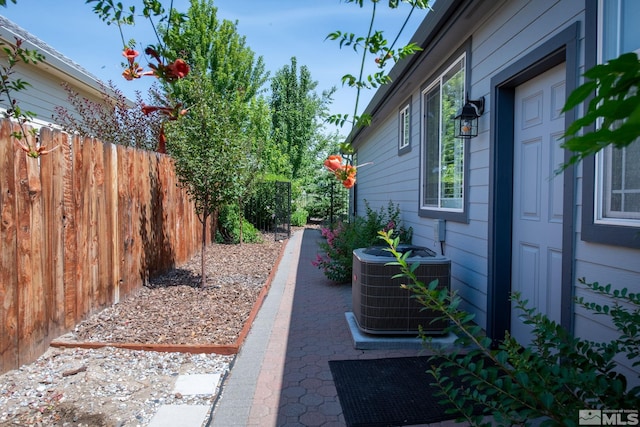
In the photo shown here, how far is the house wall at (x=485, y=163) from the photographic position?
2.37 meters

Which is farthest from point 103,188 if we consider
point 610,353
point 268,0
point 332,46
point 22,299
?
point 610,353

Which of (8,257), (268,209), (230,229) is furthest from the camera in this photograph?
(268,209)

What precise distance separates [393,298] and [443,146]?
2159 mm

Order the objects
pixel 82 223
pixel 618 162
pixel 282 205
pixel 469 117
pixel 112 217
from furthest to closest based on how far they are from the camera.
Result: pixel 282 205, pixel 112 217, pixel 82 223, pixel 469 117, pixel 618 162

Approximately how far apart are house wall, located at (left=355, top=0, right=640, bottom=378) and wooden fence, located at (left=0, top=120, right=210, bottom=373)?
3.89 metres

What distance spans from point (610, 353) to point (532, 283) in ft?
5.61

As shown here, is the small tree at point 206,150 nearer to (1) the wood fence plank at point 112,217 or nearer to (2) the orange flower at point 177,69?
(1) the wood fence plank at point 112,217

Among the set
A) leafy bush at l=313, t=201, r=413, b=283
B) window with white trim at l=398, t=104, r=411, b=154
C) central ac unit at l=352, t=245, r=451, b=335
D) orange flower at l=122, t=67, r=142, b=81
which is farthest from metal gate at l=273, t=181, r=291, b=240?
orange flower at l=122, t=67, r=142, b=81

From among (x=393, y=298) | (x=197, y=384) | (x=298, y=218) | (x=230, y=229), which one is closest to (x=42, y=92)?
(x=230, y=229)

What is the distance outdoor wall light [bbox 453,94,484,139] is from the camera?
3918 millimetres

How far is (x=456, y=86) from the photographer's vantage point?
465 centimetres

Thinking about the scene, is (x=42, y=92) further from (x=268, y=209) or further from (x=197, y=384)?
(x=268, y=209)

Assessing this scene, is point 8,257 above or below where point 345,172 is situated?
below

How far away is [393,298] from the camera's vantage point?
3.81 meters
